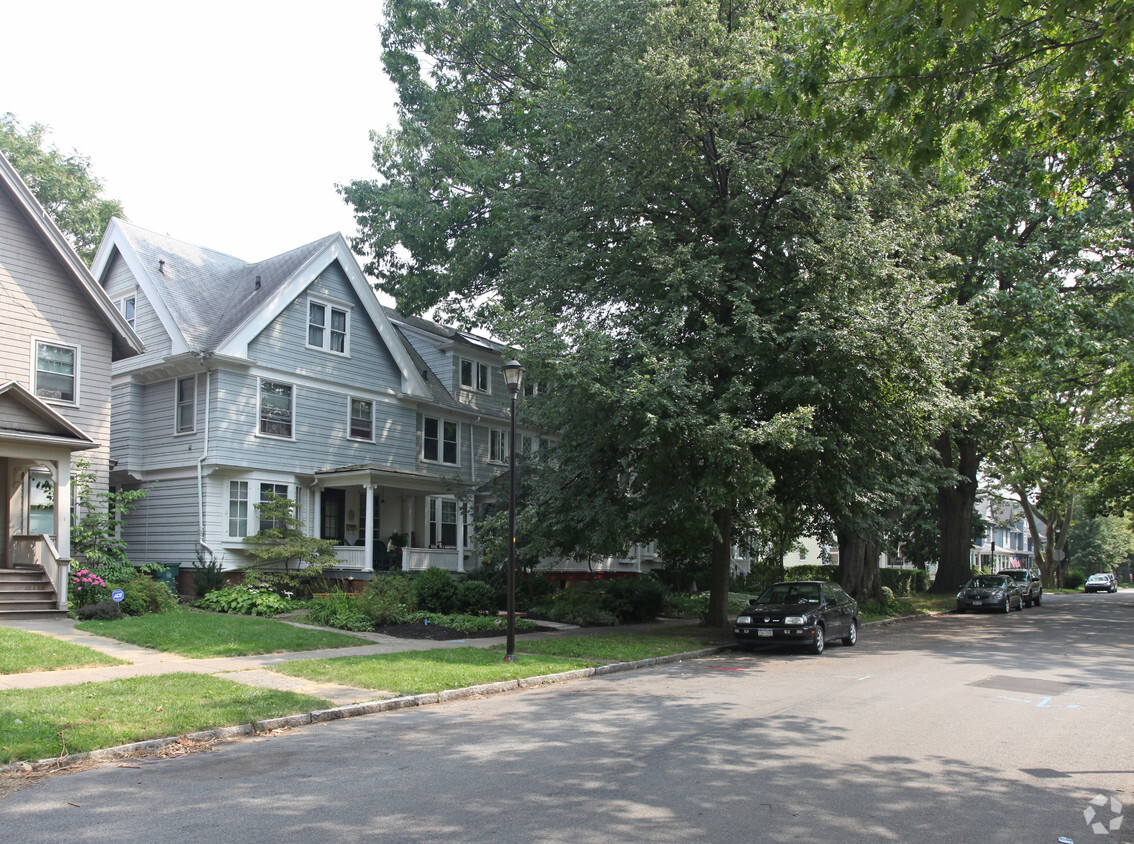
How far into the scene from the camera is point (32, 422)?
18.1 metres

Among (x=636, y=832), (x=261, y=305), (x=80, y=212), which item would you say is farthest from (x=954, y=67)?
(x=80, y=212)

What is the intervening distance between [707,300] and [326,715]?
12416 mm

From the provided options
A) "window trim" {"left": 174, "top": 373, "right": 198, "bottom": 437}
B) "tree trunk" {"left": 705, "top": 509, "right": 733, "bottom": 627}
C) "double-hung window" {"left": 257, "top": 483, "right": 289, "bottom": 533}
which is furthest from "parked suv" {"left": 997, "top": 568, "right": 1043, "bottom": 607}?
"window trim" {"left": 174, "top": 373, "right": 198, "bottom": 437}

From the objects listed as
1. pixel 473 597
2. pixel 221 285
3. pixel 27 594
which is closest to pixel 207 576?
pixel 27 594

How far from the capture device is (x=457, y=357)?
31.5 m

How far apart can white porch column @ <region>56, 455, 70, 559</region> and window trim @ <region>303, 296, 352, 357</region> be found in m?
8.61

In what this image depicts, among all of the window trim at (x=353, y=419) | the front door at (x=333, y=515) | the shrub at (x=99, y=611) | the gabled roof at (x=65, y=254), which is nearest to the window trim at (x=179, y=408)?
the gabled roof at (x=65, y=254)

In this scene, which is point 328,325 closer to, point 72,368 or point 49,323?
point 72,368

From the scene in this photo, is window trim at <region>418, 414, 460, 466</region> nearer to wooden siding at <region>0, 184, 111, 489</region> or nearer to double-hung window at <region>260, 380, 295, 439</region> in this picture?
double-hung window at <region>260, 380, 295, 439</region>

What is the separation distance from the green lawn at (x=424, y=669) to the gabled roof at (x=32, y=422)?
8759 mm

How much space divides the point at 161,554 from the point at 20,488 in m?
5.04

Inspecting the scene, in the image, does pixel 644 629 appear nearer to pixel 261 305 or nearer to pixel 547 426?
pixel 547 426

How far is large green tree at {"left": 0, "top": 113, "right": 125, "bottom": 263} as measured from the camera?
34.5 meters

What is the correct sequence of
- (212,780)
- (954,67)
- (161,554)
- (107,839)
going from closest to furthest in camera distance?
(107,839), (212,780), (954,67), (161,554)
